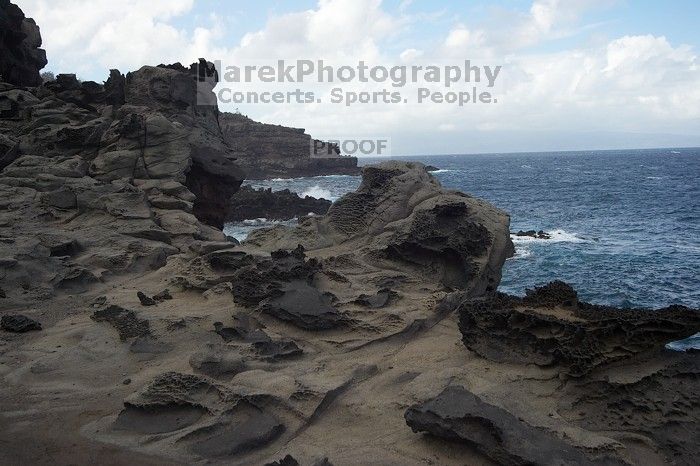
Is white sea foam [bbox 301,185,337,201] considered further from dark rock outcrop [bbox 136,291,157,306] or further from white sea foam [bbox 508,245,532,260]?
dark rock outcrop [bbox 136,291,157,306]

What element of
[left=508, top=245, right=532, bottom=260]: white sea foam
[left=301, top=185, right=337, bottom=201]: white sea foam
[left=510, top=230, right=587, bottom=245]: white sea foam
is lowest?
[left=508, top=245, right=532, bottom=260]: white sea foam

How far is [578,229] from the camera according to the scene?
96.3 feet

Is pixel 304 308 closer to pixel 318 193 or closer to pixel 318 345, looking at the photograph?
pixel 318 345

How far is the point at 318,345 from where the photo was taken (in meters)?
6.58

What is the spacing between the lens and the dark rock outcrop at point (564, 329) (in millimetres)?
4922

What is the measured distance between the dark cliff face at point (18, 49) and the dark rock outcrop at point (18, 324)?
1772cm

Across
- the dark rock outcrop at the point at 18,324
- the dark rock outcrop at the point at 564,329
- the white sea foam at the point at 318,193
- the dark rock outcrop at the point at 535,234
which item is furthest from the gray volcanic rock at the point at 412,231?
the white sea foam at the point at 318,193

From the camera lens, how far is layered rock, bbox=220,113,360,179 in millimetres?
74062

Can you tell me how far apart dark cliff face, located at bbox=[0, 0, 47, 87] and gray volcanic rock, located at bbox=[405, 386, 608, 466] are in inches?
898

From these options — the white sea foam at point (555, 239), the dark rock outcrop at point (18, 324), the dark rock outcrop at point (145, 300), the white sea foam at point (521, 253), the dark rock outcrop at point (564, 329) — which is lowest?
the white sea foam at point (521, 253)

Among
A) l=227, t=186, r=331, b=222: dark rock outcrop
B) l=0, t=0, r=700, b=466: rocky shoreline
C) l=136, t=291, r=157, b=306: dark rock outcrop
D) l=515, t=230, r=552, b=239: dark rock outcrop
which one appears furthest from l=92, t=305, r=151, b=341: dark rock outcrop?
l=227, t=186, r=331, b=222: dark rock outcrop

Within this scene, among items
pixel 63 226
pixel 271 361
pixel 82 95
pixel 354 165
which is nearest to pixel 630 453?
pixel 271 361

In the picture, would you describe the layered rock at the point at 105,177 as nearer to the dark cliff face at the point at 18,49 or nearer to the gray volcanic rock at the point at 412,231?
the gray volcanic rock at the point at 412,231

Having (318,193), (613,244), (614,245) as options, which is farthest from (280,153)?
(614,245)
